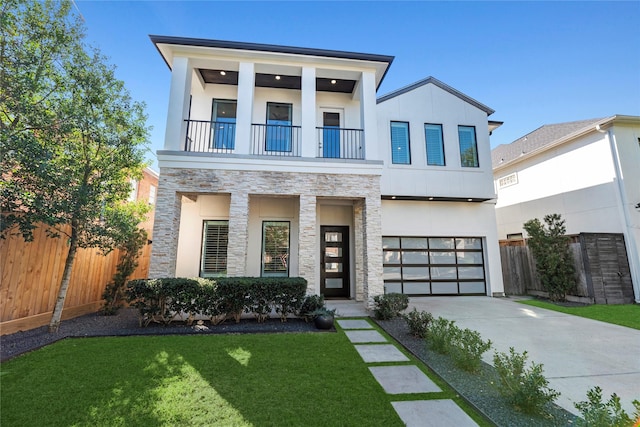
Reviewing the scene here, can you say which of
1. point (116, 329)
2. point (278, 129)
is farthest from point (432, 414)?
point (278, 129)

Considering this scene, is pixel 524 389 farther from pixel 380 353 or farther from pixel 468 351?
pixel 380 353

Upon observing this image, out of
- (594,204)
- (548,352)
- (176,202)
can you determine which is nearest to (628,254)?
(594,204)

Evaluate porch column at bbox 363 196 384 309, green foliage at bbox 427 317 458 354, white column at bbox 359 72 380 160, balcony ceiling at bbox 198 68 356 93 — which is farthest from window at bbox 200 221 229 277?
green foliage at bbox 427 317 458 354

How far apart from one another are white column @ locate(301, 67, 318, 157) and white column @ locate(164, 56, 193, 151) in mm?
3418

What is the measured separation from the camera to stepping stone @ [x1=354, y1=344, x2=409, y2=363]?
4316 mm

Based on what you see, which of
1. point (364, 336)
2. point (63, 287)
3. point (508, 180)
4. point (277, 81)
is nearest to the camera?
point (364, 336)

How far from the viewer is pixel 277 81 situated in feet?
29.9

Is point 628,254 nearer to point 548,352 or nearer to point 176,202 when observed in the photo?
point 548,352

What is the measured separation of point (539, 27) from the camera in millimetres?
8547

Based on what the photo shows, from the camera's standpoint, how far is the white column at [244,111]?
25.0ft

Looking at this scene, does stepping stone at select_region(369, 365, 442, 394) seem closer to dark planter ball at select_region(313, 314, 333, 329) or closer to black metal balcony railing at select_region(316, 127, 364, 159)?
dark planter ball at select_region(313, 314, 333, 329)

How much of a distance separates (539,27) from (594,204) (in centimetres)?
689

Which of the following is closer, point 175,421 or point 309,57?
point 175,421

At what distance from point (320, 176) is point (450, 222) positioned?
19.5ft
